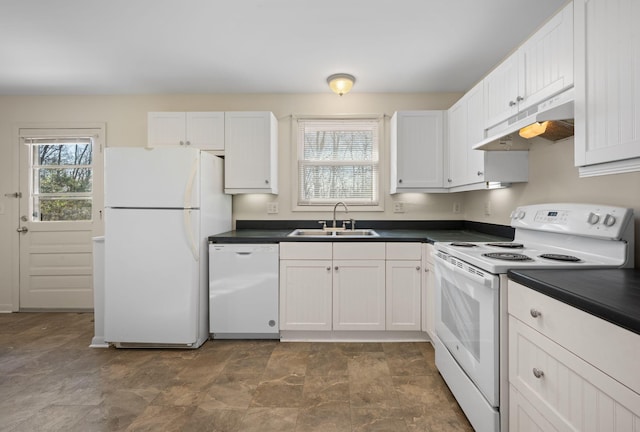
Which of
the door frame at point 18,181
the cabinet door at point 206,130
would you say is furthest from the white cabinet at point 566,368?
the door frame at point 18,181

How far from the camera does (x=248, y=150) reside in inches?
124

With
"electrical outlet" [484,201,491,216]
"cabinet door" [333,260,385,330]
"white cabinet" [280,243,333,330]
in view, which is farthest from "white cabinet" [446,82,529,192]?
"white cabinet" [280,243,333,330]

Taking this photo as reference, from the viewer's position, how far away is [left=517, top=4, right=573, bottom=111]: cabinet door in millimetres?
1495

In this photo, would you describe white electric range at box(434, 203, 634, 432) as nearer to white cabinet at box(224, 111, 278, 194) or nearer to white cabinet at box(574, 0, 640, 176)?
white cabinet at box(574, 0, 640, 176)

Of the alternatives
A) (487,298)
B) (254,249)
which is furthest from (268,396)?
(487,298)

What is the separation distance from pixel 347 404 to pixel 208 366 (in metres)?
1.08

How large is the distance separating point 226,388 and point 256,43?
2460 mm

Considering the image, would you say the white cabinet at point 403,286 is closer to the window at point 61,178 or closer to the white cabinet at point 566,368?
the white cabinet at point 566,368

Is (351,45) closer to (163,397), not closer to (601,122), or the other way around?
(601,122)

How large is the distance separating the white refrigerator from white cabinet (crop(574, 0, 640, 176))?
96.6 inches

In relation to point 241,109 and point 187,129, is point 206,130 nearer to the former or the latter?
point 187,129

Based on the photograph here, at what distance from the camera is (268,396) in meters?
1.97

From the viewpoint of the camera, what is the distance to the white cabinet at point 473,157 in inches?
90.9

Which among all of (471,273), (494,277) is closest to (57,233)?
(471,273)
